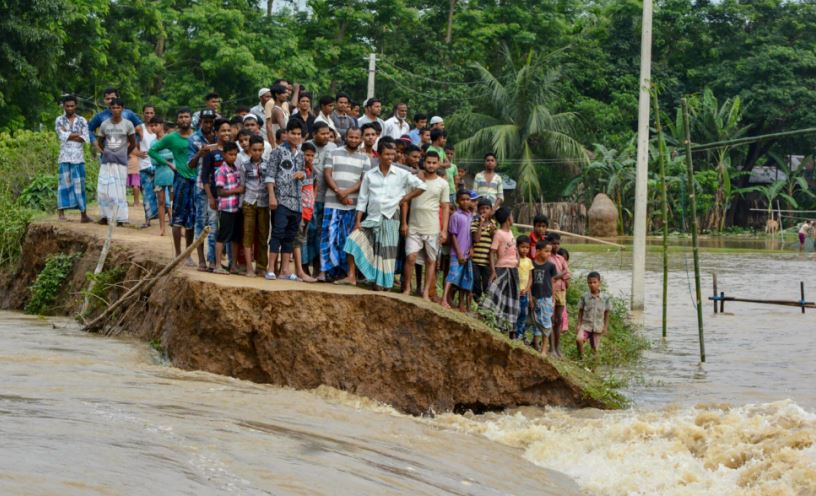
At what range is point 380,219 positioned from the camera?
9.93 metres

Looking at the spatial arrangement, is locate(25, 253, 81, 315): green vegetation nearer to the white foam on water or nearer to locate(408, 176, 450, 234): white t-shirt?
locate(408, 176, 450, 234): white t-shirt

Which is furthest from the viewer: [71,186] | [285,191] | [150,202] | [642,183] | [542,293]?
[642,183]

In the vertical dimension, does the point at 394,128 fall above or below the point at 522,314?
above

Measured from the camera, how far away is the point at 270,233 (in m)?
10.0

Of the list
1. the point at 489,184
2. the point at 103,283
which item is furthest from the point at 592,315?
the point at 103,283

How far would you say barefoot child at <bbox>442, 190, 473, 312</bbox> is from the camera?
35.5 feet

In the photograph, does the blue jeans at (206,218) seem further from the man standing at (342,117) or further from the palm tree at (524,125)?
the palm tree at (524,125)

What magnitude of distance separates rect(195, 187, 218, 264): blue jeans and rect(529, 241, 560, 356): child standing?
318 cm

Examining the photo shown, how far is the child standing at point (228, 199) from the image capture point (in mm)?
9703

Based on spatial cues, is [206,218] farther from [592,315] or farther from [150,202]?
[592,315]

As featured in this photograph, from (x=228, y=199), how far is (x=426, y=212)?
5.69ft

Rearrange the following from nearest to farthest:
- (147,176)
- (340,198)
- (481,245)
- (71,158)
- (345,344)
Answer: (345,344), (340,198), (481,245), (71,158), (147,176)

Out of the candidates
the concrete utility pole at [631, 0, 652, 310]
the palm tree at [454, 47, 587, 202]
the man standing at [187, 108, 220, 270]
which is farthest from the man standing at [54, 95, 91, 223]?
the palm tree at [454, 47, 587, 202]

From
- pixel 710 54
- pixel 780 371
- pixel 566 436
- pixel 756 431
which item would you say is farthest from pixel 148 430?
pixel 710 54
